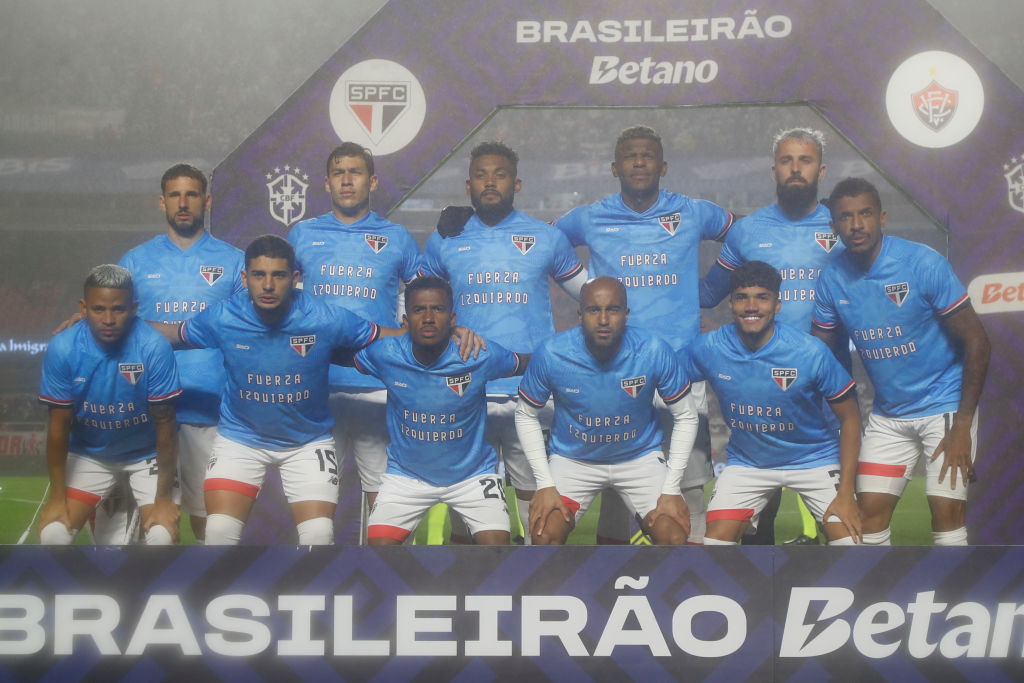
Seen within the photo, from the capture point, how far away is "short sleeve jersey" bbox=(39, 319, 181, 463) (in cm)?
390

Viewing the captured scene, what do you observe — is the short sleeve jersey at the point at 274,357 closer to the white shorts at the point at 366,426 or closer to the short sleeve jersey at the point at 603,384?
the white shorts at the point at 366,426

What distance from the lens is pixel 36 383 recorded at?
9.84 metres

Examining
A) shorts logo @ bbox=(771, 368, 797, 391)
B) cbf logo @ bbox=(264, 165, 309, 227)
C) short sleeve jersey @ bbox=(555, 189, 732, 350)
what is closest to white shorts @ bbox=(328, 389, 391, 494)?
cbf logo @ bbox=(264, 165, 309, 227)

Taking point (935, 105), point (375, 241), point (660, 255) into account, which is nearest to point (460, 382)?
point (375, 241)

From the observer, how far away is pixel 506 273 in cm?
425

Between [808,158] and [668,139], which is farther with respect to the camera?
[668,139]

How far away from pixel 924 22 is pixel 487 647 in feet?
11.8

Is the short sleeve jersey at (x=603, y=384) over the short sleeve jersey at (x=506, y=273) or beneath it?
beneath

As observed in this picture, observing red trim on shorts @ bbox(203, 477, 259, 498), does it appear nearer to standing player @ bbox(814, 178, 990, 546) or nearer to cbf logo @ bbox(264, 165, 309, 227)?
cbf logo @ bbox(264, 165, 309, 227)

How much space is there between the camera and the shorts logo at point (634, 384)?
3.90 m

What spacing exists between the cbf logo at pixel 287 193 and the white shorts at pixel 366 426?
99 centimetres

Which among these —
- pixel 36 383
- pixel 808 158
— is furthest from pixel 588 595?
pixel 36 383

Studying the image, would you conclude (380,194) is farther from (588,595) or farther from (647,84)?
(588,595)

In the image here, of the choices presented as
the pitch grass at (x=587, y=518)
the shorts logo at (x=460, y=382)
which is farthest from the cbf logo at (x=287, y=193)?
the pitch grass at (x=587, y=518)
